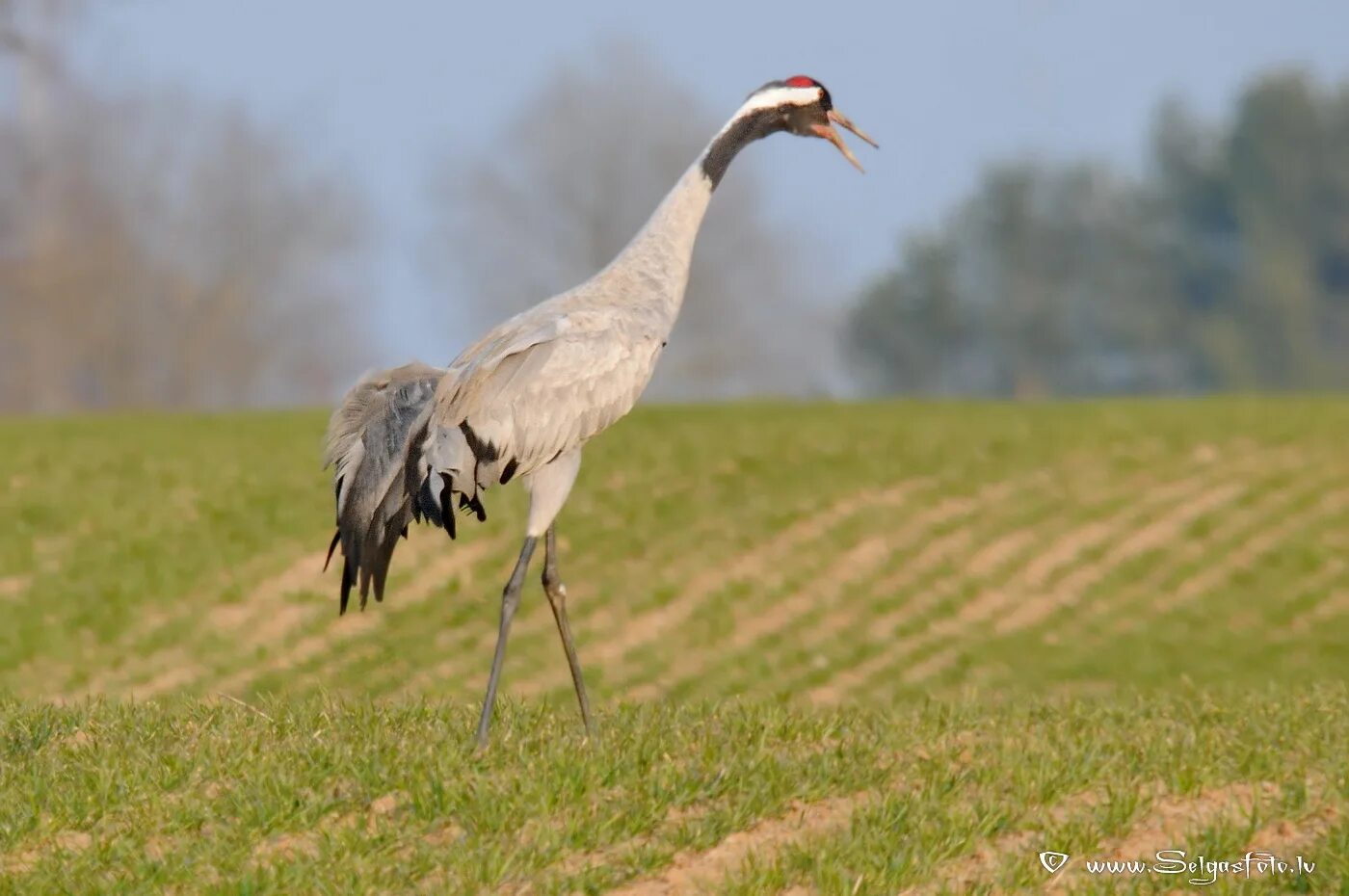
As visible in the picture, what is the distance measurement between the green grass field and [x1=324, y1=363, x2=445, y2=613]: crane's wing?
0.78 m

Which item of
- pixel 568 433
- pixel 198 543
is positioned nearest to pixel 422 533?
pixel 198 543

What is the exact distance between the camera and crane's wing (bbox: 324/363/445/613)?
25.6ft

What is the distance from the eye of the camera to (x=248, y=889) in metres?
6.23

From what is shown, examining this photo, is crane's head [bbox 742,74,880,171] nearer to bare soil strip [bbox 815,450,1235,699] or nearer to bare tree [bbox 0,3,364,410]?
→ bare soil strip [bbox 815,450,1235,699]

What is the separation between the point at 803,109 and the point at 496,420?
225cm

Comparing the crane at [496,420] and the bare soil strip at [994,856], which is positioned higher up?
the crane at [496,420]

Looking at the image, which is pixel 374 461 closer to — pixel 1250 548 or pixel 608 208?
pixel 1250 548

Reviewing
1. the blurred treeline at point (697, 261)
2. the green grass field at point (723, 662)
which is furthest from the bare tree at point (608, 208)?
the green grass field at point (723, 662)

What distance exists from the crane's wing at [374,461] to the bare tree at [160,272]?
43994 millimetres

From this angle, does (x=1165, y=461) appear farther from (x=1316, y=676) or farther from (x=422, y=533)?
(x=422, y=533)

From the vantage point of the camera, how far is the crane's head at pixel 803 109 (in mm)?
8648

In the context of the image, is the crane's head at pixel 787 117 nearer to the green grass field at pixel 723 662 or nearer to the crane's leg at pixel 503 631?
the crane's leg at pixel 503 631

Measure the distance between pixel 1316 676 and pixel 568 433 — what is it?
11.2 meters

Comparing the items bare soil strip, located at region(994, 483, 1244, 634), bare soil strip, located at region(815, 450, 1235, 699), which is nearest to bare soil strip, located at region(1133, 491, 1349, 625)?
bare soil strip, located at region(994, 483, 1244, 634)
